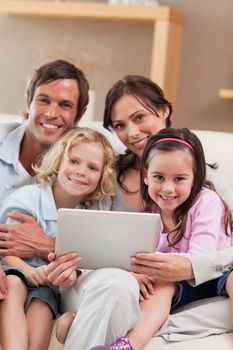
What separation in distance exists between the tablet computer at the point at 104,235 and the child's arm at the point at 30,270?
0.34 feet

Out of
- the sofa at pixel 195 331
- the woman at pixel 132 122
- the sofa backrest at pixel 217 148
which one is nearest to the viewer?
the sofa at pixel 195 331

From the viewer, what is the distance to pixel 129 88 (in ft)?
8.88

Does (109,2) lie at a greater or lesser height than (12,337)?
greater

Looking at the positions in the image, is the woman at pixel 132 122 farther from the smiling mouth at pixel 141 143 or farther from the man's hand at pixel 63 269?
the man's hand at pixel 63 269

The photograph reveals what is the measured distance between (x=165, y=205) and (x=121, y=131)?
1.33 feet

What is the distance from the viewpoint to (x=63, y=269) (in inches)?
86.4

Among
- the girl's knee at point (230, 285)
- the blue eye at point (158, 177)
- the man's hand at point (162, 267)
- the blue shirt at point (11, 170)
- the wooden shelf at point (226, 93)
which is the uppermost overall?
the wooden shelf at point (226, 93)

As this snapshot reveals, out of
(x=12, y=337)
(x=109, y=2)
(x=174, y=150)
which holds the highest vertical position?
(x=109, y=2)

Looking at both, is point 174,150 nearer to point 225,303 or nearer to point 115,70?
point 225,303

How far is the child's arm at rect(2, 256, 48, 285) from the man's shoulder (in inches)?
22.4

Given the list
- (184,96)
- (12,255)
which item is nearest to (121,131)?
(12,255)

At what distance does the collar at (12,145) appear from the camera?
274cm

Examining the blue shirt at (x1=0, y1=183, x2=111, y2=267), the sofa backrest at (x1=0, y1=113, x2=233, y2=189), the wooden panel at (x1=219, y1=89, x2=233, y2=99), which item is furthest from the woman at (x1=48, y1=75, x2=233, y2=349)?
the wooden panel at (x1=219, y1=89, x2=233, y2=99)

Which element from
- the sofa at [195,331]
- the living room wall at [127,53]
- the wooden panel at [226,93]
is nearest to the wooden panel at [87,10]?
the living room wall at [127,53]
